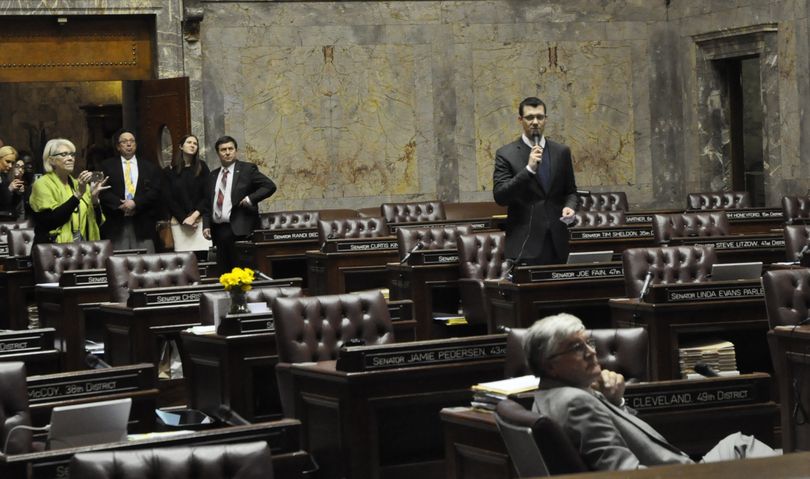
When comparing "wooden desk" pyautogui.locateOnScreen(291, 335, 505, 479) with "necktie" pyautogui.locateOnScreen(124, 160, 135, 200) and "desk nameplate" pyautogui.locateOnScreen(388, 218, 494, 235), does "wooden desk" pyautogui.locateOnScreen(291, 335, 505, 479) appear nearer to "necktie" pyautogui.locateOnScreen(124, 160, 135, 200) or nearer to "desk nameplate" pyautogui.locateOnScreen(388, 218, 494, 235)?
"necktie" pyautogui.locateOnScreen(124, 160, 135, 200)

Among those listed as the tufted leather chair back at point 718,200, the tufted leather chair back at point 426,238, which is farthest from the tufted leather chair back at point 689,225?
the tufted leather chair back at point 718,200

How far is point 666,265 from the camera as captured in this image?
869 cm

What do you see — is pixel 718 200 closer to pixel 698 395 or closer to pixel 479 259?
pixel 479 259

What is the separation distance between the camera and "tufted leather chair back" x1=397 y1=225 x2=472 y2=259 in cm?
1062

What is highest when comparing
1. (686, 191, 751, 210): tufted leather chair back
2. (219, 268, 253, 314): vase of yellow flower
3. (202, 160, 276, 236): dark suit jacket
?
→ (202, 160, 276, 236): dark suit jacket

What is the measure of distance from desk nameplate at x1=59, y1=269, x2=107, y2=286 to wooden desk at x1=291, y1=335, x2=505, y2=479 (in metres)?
3.54

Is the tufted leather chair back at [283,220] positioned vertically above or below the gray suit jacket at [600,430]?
above

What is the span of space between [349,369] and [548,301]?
111 inches

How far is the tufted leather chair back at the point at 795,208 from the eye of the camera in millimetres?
13125

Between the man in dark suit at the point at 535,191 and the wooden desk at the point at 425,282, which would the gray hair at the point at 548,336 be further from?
the wooden desk at the point at 425,282

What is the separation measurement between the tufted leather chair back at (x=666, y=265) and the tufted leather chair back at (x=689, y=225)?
6.80ft

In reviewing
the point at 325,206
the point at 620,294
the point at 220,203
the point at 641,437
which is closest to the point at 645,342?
the point at 641,437

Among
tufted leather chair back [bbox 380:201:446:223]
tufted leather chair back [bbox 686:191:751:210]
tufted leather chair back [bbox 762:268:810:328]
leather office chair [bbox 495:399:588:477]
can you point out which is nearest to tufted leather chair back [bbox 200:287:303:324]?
tufted leather chair back [bbox 762:268:810:328]

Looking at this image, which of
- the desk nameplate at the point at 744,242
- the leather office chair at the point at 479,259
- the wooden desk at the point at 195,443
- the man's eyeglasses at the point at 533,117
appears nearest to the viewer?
the wooden desk at the point at 195,443
